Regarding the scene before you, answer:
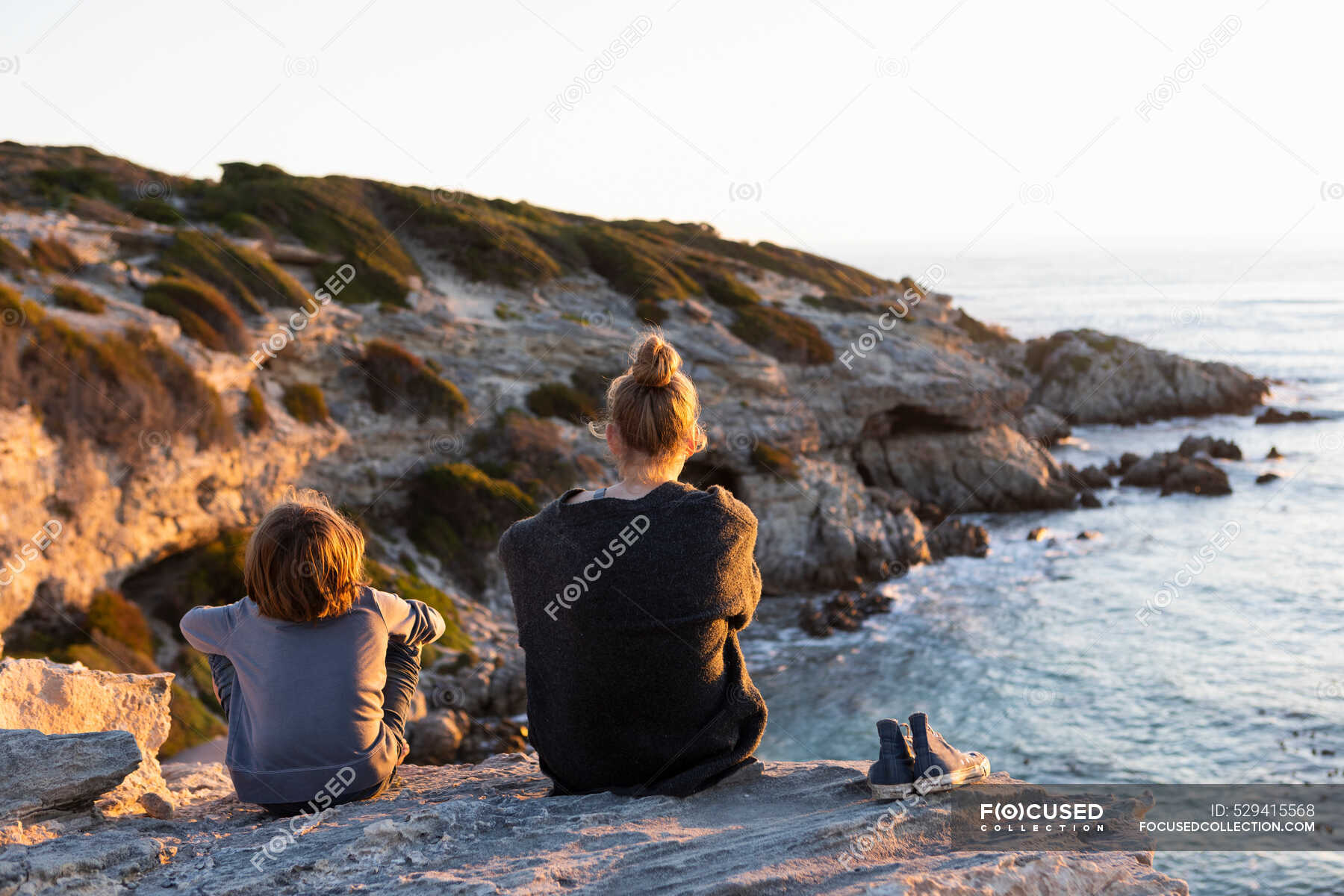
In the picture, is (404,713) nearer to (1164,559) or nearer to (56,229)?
(56,229)

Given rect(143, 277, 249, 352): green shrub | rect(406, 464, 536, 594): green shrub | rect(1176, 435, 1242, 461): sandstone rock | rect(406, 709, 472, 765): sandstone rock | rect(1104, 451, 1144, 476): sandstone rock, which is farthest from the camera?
rect(1176, 435, 1242, 461): sandstone rock

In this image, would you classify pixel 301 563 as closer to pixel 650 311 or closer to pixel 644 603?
pixel 644 603

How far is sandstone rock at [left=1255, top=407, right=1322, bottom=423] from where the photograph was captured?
47875 millimetres

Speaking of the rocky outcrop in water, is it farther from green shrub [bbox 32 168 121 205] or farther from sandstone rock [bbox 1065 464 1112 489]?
sandstone rock [bbox 1065 464 1112 489]

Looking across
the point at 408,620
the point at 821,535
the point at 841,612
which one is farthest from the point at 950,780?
the point at 821,535

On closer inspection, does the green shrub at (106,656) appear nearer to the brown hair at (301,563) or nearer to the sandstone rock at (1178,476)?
the brown hair at (301,563)

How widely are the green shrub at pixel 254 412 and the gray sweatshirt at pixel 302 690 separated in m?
15.7

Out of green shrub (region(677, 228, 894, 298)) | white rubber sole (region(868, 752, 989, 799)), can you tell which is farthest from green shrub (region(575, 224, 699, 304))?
white rubber sole (region(868, 752, 989, 799))

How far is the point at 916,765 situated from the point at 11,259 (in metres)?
20.0

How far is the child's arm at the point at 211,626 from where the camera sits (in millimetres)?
3836

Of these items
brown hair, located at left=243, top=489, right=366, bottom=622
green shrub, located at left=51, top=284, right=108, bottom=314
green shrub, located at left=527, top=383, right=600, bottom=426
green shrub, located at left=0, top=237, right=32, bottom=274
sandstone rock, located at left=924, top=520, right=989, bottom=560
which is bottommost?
sandstone rock, located at left=924, top=520, right=989, bottom=560

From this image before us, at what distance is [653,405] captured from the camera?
3.89 metres

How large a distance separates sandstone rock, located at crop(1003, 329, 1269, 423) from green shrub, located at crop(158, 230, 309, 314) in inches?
1658

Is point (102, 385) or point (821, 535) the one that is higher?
point (102, 385)
